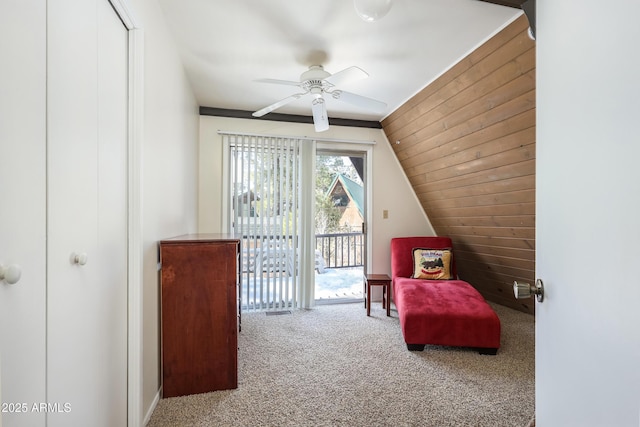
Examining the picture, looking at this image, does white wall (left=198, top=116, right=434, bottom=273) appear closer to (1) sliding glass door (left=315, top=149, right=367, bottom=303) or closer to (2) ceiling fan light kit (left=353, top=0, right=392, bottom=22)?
(1) sliding glass door (left=315, top=149, right=367, bottom=303)

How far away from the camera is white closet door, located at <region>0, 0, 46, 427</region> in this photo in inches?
25.7

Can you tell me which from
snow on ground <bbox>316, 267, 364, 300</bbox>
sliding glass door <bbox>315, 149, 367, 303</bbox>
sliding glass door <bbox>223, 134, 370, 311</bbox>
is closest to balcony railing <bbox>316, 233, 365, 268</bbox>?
sliding glass door <bbox>315, 149, 367, 303</bbox>

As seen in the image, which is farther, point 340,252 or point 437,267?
point 340,252

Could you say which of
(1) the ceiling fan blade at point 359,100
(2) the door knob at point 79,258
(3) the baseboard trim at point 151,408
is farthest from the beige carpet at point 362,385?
(1) the ceiling fan blade at point 359,100

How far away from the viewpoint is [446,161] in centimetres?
288

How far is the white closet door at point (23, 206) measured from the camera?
0.65 metres

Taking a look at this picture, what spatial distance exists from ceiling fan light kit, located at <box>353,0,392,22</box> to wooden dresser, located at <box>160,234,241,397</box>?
4.67 ft

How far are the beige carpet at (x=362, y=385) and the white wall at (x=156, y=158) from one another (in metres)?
0.41

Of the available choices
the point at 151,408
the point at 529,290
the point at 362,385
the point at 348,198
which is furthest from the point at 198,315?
the point at 348,198

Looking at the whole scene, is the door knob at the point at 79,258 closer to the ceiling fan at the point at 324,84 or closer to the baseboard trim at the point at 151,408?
the baseboard trim at the point at 151,408

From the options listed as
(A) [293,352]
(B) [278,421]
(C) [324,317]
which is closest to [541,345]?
(B) [278,421]

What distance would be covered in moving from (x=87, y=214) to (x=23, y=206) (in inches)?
12.0

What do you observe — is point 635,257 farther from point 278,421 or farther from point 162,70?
point 162,70

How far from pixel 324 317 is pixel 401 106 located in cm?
245
